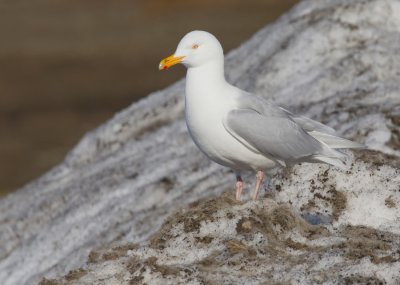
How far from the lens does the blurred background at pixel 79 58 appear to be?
28531 millimetres

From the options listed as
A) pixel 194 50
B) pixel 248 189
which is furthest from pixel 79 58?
pixel 194 50

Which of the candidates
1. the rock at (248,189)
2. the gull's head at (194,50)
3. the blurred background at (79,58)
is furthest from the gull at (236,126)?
the blurred background at (79,58)

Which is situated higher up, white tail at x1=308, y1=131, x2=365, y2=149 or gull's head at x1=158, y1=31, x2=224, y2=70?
gull's head at x1=158, y1=31, x2=224, y2=70

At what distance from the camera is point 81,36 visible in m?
43.6

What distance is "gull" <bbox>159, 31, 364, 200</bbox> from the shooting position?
888 cm

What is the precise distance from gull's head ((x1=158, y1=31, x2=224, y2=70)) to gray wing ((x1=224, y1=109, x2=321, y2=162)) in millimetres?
619

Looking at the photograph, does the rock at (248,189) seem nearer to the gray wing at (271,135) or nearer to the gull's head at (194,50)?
the gray wing at (271,135)

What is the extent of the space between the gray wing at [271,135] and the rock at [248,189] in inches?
13.2

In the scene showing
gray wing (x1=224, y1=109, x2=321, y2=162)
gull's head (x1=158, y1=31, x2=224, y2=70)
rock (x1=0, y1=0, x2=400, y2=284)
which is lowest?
rock (x1=0, y1=0, x2=400, y2=284)

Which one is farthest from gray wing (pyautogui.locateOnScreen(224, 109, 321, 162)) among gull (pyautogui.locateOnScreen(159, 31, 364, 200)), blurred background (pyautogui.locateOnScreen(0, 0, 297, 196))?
blurred background (pyautogui.locateOnScreen(0, 0, 297, 196))

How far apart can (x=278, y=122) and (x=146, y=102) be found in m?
6.76

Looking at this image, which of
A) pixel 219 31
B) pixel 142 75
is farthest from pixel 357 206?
pixel 219 31

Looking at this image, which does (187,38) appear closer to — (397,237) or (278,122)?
(278,122)

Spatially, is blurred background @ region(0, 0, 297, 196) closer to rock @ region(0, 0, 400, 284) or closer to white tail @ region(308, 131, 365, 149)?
rock @ region(0, 0, 400, 284)
